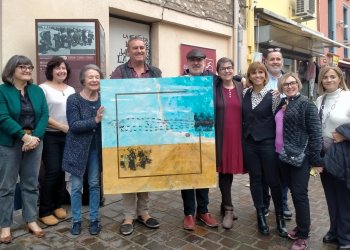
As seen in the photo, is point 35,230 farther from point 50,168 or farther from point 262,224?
point 262,224

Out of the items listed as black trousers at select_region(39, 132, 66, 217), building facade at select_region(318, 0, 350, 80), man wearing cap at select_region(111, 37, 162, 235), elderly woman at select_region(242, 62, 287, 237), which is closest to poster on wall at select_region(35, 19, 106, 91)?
black trousers at select_region(39, 132, 66, 217)

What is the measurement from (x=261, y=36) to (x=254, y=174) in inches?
282

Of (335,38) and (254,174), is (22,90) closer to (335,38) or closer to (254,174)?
(254,174)

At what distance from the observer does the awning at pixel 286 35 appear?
400 inches

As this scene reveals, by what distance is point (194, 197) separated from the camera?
4066 mm

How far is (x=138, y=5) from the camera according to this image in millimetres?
6543

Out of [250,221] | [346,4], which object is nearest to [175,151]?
[250,221]

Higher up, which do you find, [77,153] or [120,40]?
[120,40]

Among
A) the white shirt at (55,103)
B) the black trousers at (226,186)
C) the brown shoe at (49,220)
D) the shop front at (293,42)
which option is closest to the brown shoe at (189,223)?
the black trousers at (226,186)

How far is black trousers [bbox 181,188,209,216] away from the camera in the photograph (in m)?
4.03

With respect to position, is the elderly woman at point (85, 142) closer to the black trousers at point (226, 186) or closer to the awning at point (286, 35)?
the black trousers at point (226, 186)

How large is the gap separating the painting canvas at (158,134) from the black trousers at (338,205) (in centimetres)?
116

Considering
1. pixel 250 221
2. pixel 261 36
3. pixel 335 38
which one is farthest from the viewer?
pixel 335 38

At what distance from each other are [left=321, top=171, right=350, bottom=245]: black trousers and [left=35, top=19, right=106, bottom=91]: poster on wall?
126 inches
